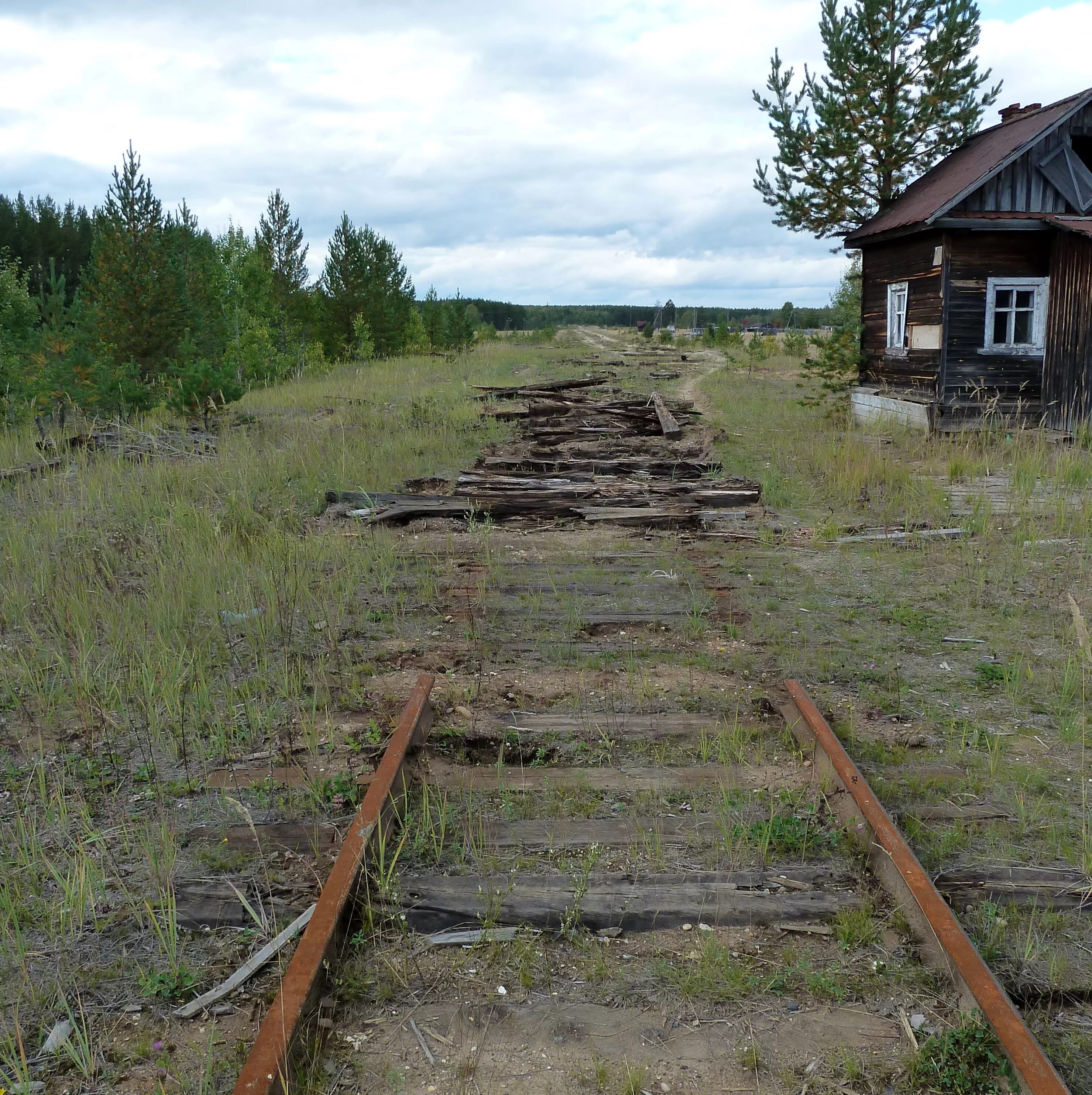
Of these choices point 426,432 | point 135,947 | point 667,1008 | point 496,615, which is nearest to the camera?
point 667,1008

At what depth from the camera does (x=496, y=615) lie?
6297 mm

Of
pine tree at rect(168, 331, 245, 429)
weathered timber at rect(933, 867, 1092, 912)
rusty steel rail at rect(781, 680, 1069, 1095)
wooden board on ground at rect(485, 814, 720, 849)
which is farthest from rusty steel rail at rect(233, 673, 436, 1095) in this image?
pine tree at rect(168, 331, 245, 429)

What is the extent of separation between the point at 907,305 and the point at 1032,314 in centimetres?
213

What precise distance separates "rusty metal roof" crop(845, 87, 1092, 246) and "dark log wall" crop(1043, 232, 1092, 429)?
155cm

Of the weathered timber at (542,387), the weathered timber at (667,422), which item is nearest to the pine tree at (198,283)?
the weathered timber at (542,387)

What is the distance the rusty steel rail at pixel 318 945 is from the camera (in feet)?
6.94

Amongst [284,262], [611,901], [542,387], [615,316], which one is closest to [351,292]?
[284,262]

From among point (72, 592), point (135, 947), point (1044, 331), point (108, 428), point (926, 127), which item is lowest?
point (135, 947)

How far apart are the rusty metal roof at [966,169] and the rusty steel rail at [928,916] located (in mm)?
12702

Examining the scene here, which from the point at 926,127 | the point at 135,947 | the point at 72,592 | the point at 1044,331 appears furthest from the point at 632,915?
the point at 926,127

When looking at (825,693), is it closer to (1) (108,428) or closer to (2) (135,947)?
(2) (135,947)

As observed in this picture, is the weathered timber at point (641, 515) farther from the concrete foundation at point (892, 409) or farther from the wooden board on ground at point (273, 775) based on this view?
the concrete foundation at point (892, 409)

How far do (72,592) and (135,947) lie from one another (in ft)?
11.3

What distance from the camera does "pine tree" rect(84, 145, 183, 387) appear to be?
86.2 feet
